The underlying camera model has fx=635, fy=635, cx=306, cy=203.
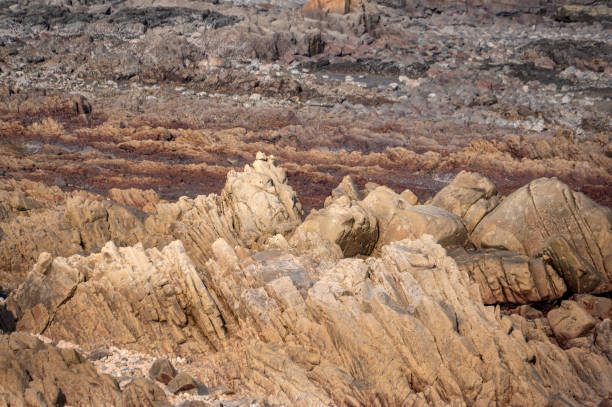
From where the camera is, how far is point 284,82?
36406 millimetres

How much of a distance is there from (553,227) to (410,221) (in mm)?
3516

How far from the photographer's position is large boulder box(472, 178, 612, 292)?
14.5 m

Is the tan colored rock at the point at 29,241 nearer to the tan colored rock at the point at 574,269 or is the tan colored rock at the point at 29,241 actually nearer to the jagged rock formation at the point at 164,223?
the jagged rock formation at the point at 164,223

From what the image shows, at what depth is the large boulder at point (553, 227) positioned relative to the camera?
14477mm

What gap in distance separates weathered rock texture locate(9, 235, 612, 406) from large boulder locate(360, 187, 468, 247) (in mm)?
3177

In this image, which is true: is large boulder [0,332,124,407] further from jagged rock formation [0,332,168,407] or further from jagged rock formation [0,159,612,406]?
jagged rock formation [0,159,612,406]

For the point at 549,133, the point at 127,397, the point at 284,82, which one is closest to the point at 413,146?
the point at 549,133

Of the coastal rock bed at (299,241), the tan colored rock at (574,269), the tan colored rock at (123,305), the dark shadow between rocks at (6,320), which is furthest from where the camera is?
the tan colored rock at (574,269)

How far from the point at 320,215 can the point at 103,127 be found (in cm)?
1647

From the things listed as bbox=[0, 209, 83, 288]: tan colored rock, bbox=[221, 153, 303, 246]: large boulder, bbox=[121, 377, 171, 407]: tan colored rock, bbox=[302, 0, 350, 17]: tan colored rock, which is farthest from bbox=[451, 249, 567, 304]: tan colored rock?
bbox=[302, 0, 350, 17]: tan colored rock

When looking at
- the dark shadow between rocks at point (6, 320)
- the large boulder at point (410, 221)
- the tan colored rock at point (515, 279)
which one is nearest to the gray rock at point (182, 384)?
the dark shadow between rocks at point (6, 320)

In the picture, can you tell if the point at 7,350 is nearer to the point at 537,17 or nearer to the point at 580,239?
the point at 580,239

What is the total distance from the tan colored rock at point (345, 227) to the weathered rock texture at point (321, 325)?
2060 millimetres

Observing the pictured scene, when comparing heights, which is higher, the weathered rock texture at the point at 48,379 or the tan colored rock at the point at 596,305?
the weathered rock texture at the point at 48,379
